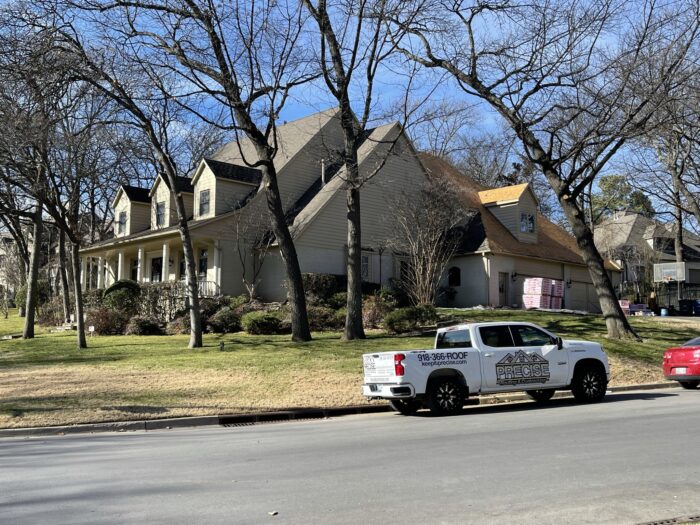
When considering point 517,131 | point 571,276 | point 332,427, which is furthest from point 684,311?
point 332,427

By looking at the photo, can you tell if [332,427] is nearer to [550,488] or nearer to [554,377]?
[554,377]

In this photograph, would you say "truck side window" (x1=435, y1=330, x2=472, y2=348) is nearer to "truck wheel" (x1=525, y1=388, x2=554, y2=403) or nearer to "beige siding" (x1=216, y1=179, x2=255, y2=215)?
"truck wheel" (x1=525, y1=388, x2=554, y2=403)

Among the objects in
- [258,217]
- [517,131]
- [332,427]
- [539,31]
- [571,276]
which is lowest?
[332,427]

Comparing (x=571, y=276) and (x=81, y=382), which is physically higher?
(x=571, y=276)

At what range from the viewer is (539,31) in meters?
21.3

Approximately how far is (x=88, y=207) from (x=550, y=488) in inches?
1832

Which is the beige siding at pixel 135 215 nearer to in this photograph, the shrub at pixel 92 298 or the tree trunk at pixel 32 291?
the shrub at pixel 92 298

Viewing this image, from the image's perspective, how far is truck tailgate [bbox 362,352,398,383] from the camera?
12366 millimetres

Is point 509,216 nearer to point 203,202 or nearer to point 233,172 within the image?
point 233,172

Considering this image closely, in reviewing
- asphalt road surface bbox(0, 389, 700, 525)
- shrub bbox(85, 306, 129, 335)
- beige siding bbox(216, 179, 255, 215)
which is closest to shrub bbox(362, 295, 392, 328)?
beige siding bbox(216, 179, 255, 215)

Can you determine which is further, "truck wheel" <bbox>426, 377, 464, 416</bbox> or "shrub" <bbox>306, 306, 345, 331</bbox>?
"shrub" <bbox>306, 306, 345, 331</bbox>

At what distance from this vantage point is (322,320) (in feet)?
83.8

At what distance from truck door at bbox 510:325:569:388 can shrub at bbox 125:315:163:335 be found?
17305mm

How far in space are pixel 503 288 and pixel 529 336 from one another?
66.9 feet
